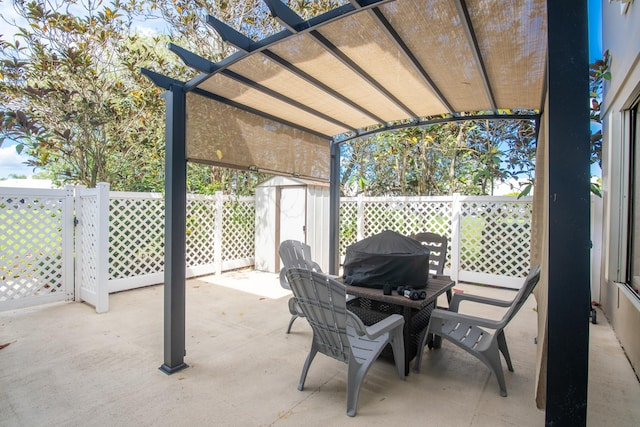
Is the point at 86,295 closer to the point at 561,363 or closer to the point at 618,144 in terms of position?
the point at 561,363

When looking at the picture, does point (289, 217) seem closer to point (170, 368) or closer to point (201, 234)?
point (201, 234)

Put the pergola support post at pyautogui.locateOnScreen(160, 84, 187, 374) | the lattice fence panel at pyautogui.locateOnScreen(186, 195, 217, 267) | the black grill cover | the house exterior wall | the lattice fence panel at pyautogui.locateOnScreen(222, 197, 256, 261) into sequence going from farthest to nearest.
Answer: the lattice fence panel at pyautogui.locateOnScreen(222, 197, 256, 261) < the lattice fence panel at pyautogui.locateOnScreen(186, 195, 217, 267) < the house exterior wall < the black grill cover < the pergola support post at pyautogui.locateOnScreen(160, 84, 187, 374)

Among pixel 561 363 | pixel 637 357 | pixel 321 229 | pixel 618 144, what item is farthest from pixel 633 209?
pixel 321 229

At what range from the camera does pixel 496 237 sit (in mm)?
5570

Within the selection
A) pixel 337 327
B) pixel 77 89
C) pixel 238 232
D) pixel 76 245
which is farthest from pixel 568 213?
pixel 77 89

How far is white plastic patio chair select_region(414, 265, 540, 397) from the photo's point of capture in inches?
90.0

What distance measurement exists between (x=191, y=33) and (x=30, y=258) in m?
4.59

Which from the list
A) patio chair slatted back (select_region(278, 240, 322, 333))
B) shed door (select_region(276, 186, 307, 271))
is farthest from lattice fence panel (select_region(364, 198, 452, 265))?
patio chair slatted back (select_region(278, 240, 322, 333))

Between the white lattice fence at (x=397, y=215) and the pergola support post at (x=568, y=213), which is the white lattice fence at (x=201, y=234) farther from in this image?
the pergola support post at (x=568, y=213)

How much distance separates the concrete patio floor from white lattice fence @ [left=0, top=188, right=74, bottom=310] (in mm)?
412

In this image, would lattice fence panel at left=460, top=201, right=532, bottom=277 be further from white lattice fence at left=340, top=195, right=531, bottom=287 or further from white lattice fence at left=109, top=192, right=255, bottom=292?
white lattice fence at left=109, top=192, right=255, bottom=292

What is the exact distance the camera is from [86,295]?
428 cm

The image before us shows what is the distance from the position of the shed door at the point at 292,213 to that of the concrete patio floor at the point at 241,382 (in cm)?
260

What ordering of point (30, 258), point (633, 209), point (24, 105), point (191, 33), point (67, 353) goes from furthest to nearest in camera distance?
point (191, 33)
point (24, 105)
point (30, 258)
point (633, 209)
point (67, 353)
